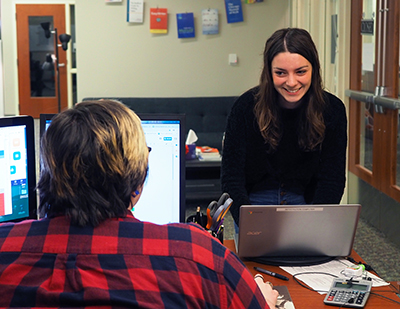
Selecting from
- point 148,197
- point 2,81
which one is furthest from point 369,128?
point 2,81

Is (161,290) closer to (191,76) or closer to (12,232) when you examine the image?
(12,232)

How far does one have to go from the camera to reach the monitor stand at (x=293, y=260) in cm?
160

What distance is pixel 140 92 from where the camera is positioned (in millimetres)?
5926

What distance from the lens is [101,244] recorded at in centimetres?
88

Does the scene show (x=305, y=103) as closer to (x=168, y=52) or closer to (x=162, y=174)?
(x=162, y=174)

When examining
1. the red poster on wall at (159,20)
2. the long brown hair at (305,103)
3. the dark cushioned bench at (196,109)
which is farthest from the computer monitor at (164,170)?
the red poster on wall at (159,20)

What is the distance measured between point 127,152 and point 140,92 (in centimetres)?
509

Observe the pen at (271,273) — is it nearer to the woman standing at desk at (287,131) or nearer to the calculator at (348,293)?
the calculator at (348,293)

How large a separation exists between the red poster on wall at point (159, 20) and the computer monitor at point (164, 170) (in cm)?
439

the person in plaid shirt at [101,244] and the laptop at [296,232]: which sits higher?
the person in plaid shirt at [101,244]

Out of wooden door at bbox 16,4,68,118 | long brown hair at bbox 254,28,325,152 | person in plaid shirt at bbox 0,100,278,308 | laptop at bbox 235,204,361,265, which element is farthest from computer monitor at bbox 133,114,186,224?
wooden door at bbox 16,4,68,118

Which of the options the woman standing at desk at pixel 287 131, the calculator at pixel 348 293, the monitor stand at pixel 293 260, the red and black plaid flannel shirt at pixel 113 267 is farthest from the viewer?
the woman standing at desk at pixel 287 131

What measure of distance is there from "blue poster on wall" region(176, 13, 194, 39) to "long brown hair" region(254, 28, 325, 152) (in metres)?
3.98

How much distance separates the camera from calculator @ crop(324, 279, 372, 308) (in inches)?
53.0
